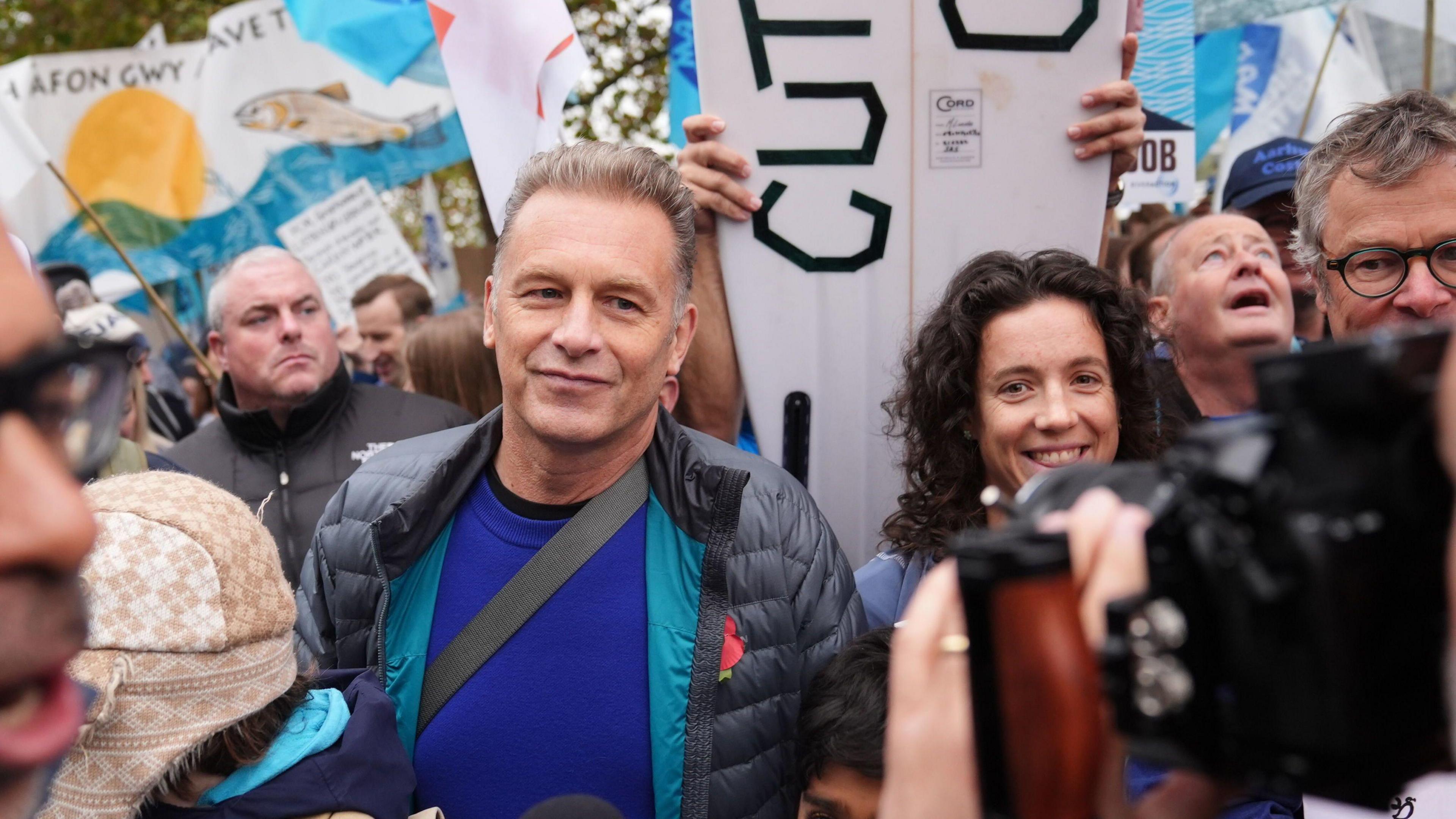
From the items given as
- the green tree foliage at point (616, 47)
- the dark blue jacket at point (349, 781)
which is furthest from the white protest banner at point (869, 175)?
the green tree foliage at point (616, 47)

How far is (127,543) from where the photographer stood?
1551 millimetres

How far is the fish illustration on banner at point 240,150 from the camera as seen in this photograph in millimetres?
6113

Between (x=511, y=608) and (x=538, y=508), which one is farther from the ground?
(x=538, y=508)

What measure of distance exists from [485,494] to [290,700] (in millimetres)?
596

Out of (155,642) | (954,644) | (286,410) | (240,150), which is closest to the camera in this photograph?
(954,644)

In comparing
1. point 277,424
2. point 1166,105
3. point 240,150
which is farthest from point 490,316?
point 240,150

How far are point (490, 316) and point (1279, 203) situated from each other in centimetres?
277

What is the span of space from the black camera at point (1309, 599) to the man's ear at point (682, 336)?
65.6 inches

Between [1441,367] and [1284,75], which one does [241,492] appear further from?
[1284,75]

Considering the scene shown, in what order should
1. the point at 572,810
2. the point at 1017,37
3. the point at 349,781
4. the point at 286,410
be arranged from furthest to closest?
the point at 286,410
the point at 1017,37
the point at 349,781
the point at 572,810

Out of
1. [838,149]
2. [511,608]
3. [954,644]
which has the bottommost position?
[511,608]

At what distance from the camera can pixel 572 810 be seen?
1.43 m

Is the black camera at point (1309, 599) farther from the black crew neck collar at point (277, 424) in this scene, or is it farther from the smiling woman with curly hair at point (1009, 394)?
the black crew neck collar at point (277, 424)

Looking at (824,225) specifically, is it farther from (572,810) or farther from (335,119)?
(335,119)
